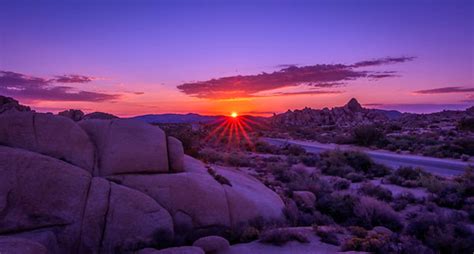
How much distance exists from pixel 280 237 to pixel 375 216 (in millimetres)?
4366

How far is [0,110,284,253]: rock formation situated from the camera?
24.9 feet

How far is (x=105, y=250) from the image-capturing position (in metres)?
7.83

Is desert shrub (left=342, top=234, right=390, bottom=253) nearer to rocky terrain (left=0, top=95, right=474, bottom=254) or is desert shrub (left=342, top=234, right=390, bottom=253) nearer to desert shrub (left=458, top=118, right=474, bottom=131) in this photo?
rocky terrain (left=0, top=95, right=474, bottom=254)

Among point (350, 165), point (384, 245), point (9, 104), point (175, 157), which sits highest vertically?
point (9, 104)

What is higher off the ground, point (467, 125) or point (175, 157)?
point (175, 157)

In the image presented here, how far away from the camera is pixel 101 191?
8547 mm

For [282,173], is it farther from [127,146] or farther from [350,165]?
[127,146]

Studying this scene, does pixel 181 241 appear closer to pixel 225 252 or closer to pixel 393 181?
pixel 225 252

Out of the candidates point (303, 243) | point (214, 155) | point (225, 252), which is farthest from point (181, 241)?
point (214, 155)

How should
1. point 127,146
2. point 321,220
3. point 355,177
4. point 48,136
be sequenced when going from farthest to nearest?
1. point 355,177
2. point 321,220
3. point 127,146
4. point 48,136

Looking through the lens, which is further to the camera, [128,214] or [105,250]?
[128,214]

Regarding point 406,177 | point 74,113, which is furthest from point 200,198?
point 406,177

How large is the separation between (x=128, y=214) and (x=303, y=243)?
4046mm

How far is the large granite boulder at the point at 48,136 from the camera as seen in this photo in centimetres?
898
